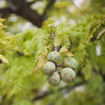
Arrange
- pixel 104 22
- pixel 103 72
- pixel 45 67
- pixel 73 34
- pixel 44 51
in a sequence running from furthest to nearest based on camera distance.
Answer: pixel 103 72 → pixel 73 34 → pixel 104 22 → pixel 44 51 → pixel 45 67

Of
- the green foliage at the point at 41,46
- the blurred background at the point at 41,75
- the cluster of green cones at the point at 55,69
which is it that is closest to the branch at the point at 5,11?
the blurred background at the point at 41,75

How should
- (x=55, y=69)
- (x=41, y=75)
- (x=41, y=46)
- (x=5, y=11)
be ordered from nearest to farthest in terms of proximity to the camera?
(x=55, y=69) < (x=41, y=46) < (x=41, y=75) < (x=5, y=11)

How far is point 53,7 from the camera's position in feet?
10.4

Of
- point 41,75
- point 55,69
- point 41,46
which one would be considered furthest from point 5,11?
point 55,69

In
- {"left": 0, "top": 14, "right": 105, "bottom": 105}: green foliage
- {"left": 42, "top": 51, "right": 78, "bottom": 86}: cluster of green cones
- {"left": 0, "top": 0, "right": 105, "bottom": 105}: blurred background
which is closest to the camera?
{"left": 42, "top": 51, "right": 78, "bottom": 86}: cluster of green cones

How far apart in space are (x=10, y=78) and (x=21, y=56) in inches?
9.7

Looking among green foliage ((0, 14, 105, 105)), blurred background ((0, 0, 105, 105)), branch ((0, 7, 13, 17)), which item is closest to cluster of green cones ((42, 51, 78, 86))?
green foliage ((0, 14, 105, 105))

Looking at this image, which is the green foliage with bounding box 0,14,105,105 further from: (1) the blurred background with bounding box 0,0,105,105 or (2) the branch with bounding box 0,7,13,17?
(2) the branch with bounding box 0,7,13,17

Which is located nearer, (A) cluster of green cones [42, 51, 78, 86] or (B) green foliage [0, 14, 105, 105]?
(A) cluster of green cones [42, 51, 78, 86]

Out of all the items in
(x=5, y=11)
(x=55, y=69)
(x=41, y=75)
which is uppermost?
(x=5, y=11)

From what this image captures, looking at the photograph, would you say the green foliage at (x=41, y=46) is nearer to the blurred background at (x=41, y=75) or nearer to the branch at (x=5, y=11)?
the blurred background at (x=41, y=75)

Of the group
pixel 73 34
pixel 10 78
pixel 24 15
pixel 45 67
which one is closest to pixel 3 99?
pixel 24 15

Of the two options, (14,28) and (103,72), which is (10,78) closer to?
(103,72)

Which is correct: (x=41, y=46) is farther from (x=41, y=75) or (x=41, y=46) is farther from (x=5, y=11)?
(x=5, y=11)
